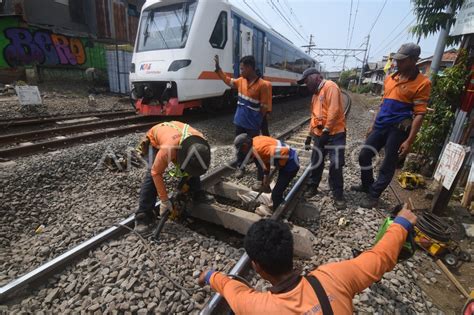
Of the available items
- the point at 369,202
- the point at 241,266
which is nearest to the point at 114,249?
the point at 241,266

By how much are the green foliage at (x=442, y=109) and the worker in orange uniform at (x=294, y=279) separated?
3968 millimetres

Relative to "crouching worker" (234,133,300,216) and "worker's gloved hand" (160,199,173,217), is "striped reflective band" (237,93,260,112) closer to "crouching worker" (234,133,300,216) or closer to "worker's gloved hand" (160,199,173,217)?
"crouching worker" (234,133,300,216)

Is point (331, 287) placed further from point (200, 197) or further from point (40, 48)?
point (40, 48)

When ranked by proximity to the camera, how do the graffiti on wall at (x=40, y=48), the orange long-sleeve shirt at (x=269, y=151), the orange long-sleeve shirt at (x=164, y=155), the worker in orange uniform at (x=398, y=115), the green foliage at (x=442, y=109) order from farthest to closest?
1. the graffiti on wall at (x=40, y=48)
2. the green foliage at (x=442, y=109)
3. the orange long-sleeve shirt at (x=269, y=151)
4. the worker in orange uniform at (x=398, y=115)
5. the orange long-sleeve shirt at (x=164, y=155)

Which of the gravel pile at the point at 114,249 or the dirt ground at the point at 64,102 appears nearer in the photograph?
the gravel pile at the point at 114,249

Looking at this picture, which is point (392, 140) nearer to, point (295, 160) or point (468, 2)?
point (295, 160)

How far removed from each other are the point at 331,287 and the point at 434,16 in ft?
17.0

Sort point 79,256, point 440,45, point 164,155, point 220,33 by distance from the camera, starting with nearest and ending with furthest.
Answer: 1. point 79,256
2. point 164,155
3. point 440,45
4. point 220,33

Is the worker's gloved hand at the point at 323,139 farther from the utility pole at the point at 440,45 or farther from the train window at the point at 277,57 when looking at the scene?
the train window at the point at 277,57

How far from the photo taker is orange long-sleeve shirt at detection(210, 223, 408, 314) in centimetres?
120

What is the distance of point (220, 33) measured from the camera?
23.6ft

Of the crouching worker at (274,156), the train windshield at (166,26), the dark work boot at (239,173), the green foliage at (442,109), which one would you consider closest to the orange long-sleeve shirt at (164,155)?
the crouching worker at (274,156)

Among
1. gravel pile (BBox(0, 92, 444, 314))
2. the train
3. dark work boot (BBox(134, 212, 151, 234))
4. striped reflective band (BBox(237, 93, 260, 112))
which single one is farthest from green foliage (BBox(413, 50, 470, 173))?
the train

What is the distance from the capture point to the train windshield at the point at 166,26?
6.59 metres
